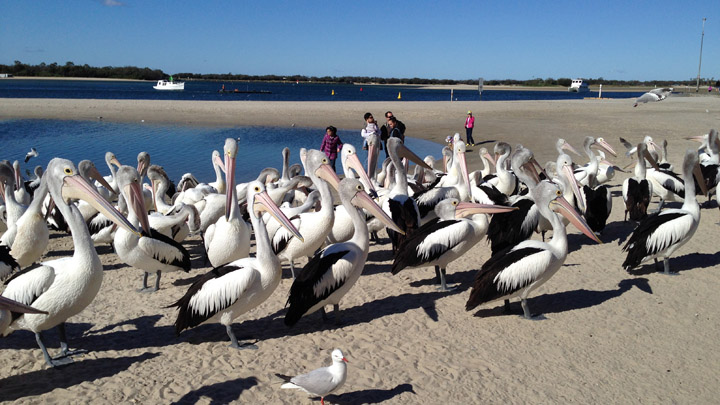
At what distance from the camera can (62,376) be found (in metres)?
3.86

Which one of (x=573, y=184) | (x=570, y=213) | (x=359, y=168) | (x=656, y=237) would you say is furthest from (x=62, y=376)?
(x=573, y=184)

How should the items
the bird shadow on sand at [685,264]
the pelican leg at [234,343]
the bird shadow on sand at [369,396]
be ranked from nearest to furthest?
the bird shadow on sand at [369,396] < the pelican leg at [234,343] < the bird shadow on sand at [685,264]

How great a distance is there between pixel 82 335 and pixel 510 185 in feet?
22.4

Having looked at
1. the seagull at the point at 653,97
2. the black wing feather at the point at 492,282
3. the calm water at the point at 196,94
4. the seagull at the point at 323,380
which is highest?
the calm water at the point at 196,94

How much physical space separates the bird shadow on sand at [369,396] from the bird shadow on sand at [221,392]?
0.59 meters

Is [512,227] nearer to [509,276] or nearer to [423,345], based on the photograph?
[509,276]

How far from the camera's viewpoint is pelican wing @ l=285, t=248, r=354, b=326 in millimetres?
4480

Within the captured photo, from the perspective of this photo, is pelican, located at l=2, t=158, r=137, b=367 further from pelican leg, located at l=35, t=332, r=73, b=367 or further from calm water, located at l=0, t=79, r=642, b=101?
calm water, located at l=0, t=79, r=642, b=101

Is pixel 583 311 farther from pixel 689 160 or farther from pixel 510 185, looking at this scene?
pixel 510 185

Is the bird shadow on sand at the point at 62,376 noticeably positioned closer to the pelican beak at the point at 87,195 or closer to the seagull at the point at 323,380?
the pelican beak at the point at 87,195

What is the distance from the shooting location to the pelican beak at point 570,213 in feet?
16.3

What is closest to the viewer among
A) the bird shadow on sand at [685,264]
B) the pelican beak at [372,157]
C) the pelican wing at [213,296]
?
the pelican wing at [213,296]

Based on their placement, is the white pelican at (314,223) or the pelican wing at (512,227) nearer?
the white pelican at (314,223)

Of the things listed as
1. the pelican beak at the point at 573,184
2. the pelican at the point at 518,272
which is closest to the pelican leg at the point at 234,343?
the pelican at the point at 518,272
